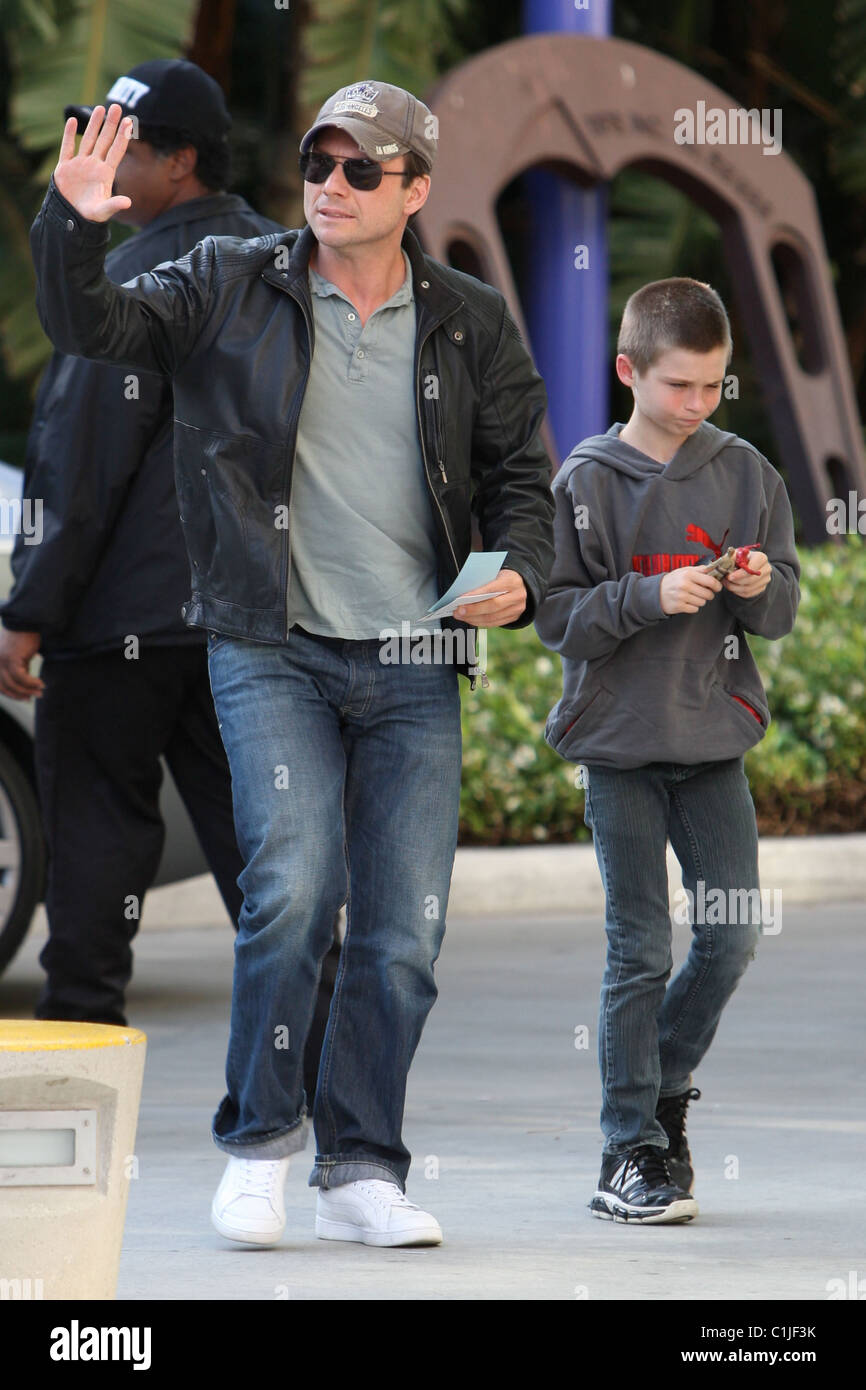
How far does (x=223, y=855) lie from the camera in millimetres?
4949

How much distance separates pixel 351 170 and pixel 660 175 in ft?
28.1

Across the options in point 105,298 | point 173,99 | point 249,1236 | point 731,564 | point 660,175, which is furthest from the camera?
point 660,175

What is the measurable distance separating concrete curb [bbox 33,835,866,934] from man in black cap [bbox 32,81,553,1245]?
4276 millimetres

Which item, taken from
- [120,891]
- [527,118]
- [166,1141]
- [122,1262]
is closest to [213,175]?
[120,891]

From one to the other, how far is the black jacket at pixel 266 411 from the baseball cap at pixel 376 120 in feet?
0.68

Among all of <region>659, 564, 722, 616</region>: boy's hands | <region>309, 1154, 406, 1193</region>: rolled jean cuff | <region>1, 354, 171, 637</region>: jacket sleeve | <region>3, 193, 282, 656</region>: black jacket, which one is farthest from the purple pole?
<region>309, 1154, 406, 1193</region>: rolled jean cuff

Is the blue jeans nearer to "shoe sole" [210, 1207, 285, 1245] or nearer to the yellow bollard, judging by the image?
"shoe sole" [210, 1207, 285, 1245]

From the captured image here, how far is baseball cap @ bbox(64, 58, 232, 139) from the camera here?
198 inches

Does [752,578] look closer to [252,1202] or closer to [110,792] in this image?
[252,1202]

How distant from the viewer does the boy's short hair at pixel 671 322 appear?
167 inches

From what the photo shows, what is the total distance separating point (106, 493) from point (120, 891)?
0.85m

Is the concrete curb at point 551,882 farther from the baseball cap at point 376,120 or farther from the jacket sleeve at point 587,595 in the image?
the baseball cap at point 376,120

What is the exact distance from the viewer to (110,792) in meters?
5.09

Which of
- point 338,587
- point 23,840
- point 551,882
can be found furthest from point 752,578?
point 551,882
